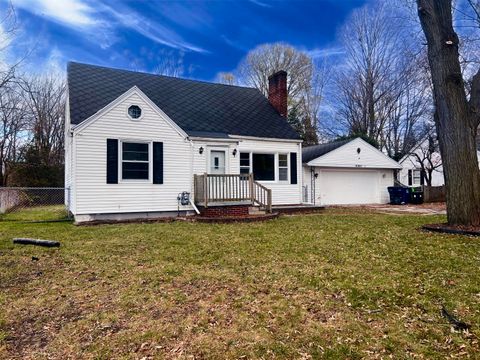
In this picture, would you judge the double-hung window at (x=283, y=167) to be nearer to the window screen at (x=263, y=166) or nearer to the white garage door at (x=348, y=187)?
the window screen at (x=263, y=166)

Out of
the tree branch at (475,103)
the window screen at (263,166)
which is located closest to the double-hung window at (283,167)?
the window screen at (263,166)

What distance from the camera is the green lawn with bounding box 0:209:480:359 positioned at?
2889 mm

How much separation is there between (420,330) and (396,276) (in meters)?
1.58

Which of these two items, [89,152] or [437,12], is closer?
[437,12]

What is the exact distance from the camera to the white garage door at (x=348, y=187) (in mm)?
18487

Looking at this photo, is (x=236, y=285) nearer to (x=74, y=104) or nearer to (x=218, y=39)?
(x=74, y=104)

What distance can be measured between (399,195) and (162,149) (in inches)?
576

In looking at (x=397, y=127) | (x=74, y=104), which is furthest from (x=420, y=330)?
(x=397, y=127)

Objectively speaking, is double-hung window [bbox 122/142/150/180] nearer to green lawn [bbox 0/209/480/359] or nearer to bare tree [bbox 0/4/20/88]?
green lawn [bbox 0/209/480/359]

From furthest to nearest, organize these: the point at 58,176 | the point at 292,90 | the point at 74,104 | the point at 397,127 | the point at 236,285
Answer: the point at 292,90, the point at 397,127, the point at 58,176, the point at 74,104, the point at 236,285

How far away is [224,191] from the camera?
11.9 m

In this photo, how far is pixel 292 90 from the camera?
102ft

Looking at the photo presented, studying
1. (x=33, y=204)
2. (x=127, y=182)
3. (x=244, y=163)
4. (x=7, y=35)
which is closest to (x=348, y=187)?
(x=244, y=163)

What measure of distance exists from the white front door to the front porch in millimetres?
1019
